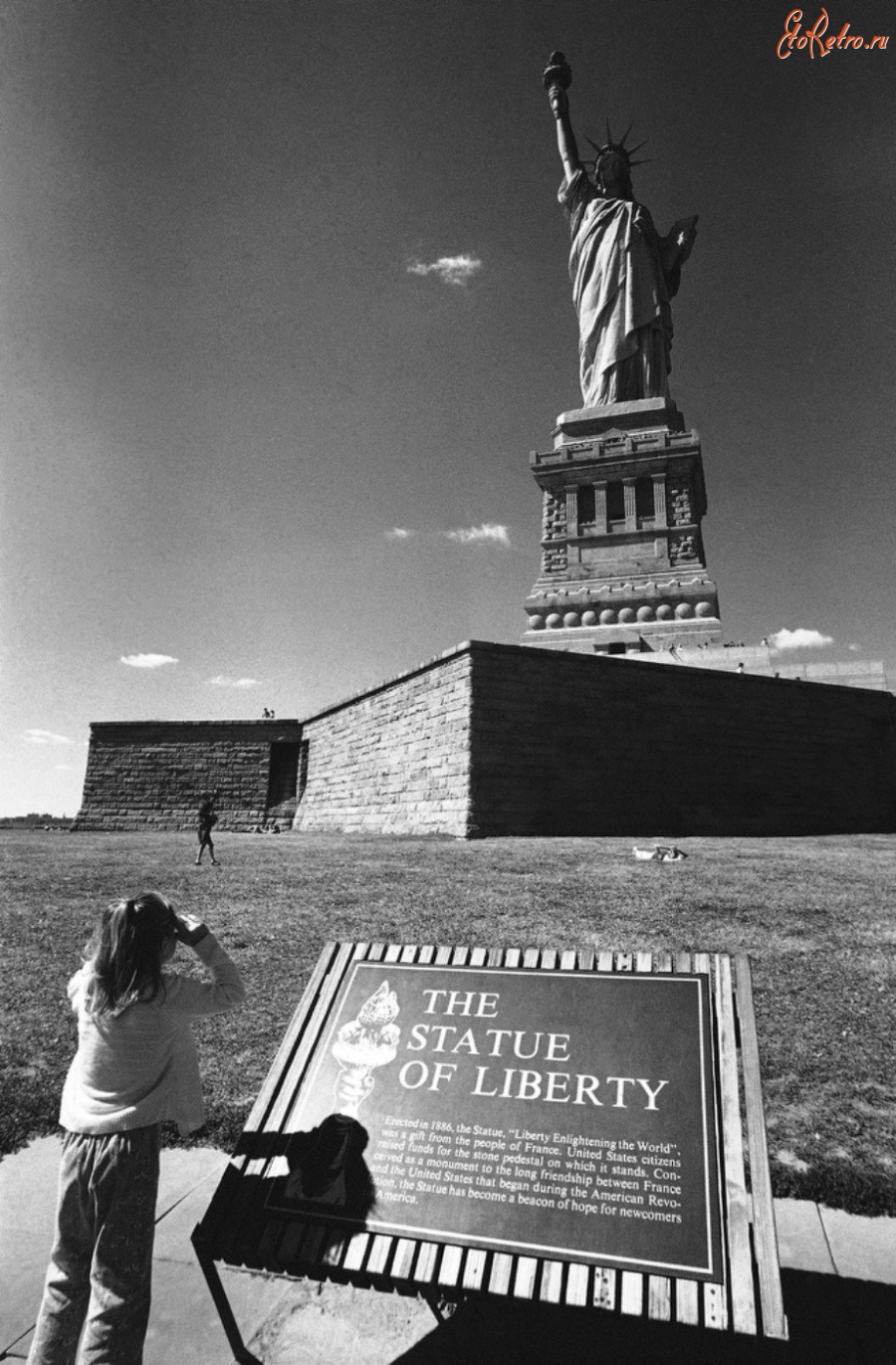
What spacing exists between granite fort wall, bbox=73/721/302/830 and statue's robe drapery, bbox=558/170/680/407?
18.4 meters

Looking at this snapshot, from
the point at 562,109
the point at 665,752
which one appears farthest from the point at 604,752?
the point at 562,109

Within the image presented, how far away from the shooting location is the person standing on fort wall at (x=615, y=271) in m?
28.5

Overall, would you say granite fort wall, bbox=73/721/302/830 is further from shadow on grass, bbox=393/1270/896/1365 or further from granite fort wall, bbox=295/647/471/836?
shadow on grass, bbox=393/1270/896/1365

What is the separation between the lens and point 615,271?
28.6 meters

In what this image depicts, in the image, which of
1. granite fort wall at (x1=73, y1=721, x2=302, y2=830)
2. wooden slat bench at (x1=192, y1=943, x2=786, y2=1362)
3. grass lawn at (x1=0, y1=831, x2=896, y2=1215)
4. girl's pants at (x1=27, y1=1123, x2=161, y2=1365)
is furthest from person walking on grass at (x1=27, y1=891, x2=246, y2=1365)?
granite fort wall at (x1=73, y1=721, x2=302, y2=830)

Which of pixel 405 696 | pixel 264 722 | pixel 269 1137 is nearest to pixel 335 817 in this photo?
pixel 405 696

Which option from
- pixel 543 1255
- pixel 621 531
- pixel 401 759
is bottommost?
pixel 543 1255

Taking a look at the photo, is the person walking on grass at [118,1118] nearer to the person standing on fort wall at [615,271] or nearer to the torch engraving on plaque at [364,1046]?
the torch engraving on plaque at [364,1046]

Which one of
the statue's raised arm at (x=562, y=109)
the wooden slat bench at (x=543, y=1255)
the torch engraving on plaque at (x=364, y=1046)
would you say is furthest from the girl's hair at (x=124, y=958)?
the statue's raised arm at (x=562, y=109)

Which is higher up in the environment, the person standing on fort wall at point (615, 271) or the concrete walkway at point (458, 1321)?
the person standing on fort wall at point (615, 271)

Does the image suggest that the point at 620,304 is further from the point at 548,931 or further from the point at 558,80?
the point at 548,931

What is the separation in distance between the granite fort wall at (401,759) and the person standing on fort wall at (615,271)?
1605cm

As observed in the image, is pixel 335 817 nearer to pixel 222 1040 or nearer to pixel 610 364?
pixel 222 1040

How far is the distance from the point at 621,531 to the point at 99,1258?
26.3 m
